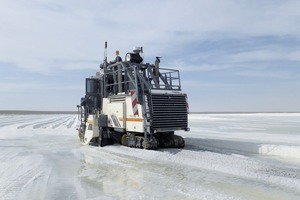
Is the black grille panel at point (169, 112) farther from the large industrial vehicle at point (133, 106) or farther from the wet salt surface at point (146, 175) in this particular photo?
the wet salt surface at point (146, 175)

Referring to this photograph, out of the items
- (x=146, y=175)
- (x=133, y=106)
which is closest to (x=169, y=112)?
(x=133, y=106)

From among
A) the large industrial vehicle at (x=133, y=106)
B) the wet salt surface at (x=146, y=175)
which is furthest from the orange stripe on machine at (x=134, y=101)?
the wet salt surface at (x=146, y=175)

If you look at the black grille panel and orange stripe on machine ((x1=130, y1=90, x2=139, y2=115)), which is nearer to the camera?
the black grille panel

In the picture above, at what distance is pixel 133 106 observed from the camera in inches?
438

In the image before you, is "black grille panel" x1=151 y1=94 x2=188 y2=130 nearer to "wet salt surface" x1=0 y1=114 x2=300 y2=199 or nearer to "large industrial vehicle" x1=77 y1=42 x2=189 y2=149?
"large industrial vehicle" x1=77 y1=42 x2=189 y2=149

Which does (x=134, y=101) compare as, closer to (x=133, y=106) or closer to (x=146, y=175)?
(x=133, y=106)

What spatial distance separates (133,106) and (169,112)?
1.15 metres

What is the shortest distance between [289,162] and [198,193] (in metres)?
4.62

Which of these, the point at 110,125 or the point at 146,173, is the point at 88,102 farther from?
the point at 146,173

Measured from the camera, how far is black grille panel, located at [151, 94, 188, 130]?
1086 cm

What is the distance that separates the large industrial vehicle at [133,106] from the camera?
429 inches

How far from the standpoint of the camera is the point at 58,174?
7.77 m

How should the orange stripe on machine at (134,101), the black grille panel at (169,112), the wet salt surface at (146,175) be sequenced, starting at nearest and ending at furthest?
the wet salt surface at (146,175), the black grille panel at (169,112), the orange stripe on machine at (134,101)

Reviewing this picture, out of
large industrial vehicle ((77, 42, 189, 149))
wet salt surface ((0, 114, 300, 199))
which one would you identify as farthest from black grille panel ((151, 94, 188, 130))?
wet salt surface ((0, 114, 300, 199))
